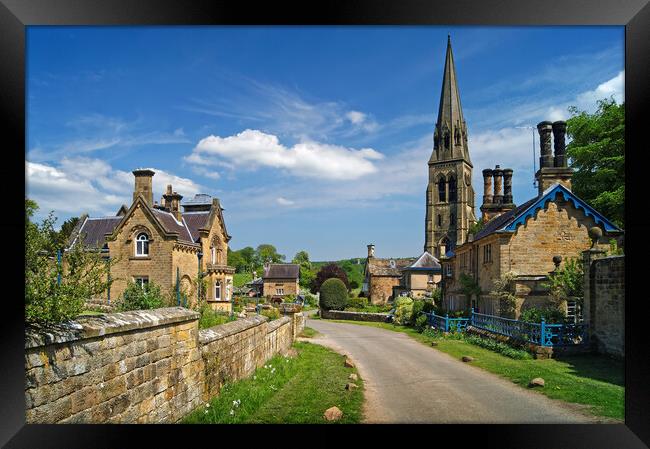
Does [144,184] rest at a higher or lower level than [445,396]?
higher

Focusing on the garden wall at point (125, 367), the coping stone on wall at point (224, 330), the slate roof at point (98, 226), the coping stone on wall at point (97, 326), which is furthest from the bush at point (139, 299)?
the slate roof at point (98, 226)

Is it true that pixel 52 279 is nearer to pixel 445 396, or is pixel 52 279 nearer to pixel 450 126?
pixel 445 396

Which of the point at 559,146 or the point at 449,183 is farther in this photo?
the point at 449,183

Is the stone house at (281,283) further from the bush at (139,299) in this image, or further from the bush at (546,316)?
the bush at (139,299)

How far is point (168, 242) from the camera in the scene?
880 inches

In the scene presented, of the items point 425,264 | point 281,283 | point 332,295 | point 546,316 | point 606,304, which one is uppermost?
point 606,304

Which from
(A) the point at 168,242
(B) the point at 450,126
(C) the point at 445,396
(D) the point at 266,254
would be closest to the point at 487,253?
(C) the point at 445,396

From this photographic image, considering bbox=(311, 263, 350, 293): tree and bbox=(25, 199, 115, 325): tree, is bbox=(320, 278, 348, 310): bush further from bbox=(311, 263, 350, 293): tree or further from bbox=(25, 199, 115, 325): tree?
bbox=(25, 199, 115, 325): tree

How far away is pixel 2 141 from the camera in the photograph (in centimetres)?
539

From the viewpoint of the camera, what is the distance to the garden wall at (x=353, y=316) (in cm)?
3415

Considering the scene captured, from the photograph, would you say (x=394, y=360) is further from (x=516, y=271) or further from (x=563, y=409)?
(x=516, y=271)

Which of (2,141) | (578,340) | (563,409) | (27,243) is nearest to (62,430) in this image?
(27,243)

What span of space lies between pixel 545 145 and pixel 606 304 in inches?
351

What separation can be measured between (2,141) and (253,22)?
126 inches
